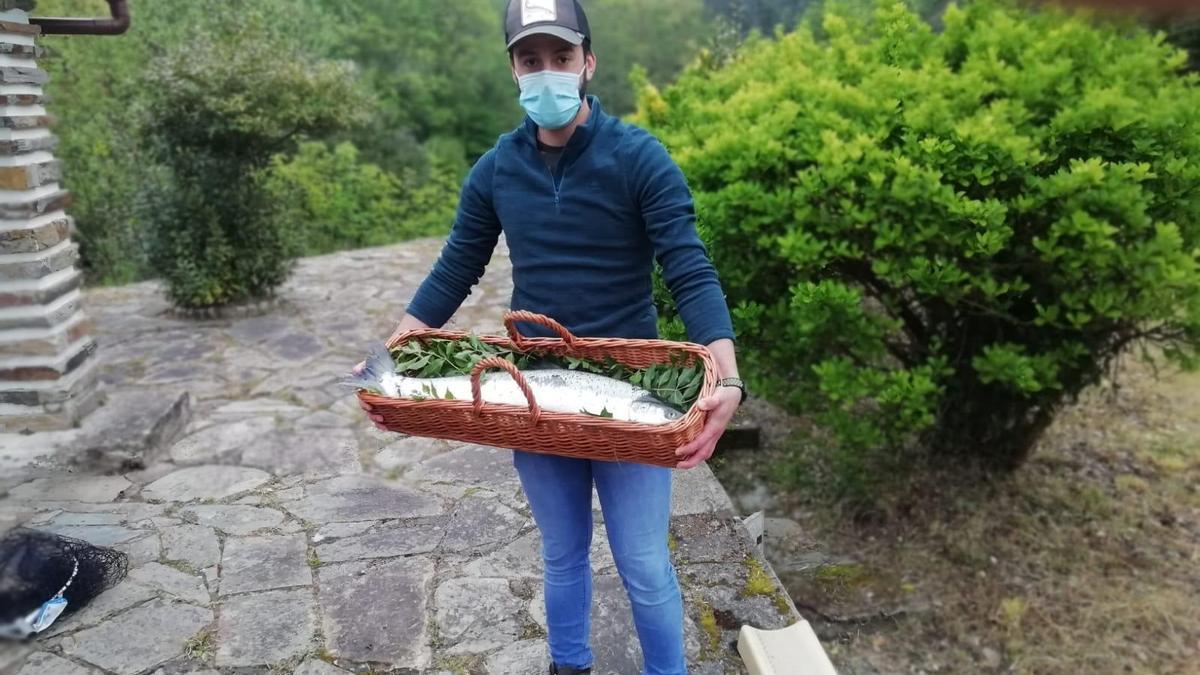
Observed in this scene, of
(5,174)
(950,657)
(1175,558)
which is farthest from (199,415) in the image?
(1175,558)

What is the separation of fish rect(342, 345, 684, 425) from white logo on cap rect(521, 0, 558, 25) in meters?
0.78

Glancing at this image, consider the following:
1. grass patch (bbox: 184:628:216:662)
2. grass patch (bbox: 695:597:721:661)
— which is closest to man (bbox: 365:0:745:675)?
grass patch (bbox: 695:597:721:661)

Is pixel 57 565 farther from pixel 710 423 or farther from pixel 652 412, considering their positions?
pixel 710 423

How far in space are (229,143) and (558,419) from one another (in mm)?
5530

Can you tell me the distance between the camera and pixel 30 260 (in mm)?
3896

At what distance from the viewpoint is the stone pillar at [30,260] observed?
12.5 feet

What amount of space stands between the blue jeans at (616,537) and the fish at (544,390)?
197 millimetres

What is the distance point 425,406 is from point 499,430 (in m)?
0.18

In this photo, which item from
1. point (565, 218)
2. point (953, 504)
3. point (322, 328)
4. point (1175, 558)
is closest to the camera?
point (565, 218)

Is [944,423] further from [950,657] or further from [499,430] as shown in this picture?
[499,430]

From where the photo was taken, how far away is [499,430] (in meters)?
1.85

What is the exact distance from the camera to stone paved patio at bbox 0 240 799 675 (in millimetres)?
2660

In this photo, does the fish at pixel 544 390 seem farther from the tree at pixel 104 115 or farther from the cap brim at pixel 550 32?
the tree at pixel 104 115

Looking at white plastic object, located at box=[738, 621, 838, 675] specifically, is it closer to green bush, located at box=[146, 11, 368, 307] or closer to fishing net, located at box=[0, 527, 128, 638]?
fishing net, located at box=[0, 527, 128, 638]
